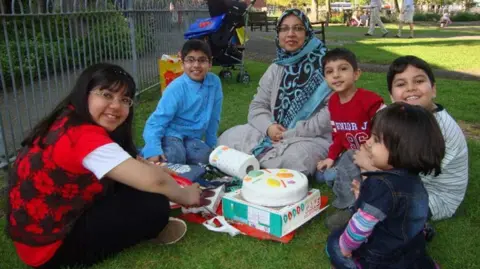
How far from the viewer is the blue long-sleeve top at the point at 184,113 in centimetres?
376

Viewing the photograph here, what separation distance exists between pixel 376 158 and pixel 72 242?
163cm

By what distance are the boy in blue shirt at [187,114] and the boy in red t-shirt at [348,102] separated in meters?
1.20

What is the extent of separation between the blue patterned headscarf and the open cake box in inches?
46.9

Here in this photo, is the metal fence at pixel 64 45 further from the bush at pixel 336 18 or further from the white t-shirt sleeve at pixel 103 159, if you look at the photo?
the bush at pixel 336 18

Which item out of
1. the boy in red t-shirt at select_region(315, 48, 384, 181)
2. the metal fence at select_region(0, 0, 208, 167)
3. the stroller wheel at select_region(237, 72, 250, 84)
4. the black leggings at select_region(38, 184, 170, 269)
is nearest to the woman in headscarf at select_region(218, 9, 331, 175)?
the boy in red t-shirt at select_region(315, 48, 384, 181)

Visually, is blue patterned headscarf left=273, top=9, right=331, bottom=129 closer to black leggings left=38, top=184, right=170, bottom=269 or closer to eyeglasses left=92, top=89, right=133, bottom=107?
black leggings left=38, top=184, right=170, bottom=269

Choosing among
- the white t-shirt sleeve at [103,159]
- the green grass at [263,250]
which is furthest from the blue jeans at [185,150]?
the white t-shirt sleeve at [103,159]

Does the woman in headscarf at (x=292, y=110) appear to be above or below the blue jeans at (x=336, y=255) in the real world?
above

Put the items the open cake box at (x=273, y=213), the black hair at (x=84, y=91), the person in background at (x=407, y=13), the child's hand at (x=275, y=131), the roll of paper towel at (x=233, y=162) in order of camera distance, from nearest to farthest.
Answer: the black hair at (x=84, y=91), the open cake box at (x=273, y=213), the roll of paper towel at (x=233, y=162), the child's hand at (x=275, y=131), the person in background at (x=407, y=13)

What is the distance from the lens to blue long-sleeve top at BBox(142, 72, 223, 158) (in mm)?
3756

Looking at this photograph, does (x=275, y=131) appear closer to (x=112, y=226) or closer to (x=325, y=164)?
(x=325, y=164)

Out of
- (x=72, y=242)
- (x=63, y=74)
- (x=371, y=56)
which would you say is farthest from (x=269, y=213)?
(x=371, y=56)

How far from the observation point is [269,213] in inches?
103

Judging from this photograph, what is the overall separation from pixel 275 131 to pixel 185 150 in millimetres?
855
